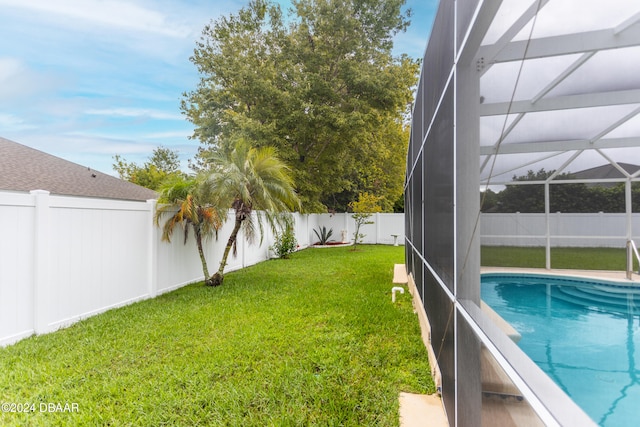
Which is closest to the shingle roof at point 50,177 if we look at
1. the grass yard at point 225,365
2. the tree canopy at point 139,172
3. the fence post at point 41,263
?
the fence post at point 41,263

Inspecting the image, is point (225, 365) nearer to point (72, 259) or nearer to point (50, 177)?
point (72, 259)

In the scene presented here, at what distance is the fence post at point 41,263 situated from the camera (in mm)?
3965

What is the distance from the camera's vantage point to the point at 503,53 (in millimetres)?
1294

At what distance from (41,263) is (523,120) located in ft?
16.4

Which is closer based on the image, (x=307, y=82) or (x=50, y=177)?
(x=50, y=177)

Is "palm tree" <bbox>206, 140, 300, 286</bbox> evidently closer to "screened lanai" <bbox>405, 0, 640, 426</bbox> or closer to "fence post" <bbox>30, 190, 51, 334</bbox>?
"fence post" <bbox>30, 190, 51, 334</bbox>

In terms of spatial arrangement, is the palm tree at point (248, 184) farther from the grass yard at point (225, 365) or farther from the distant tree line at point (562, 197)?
the distant tree line at point (562, 197)

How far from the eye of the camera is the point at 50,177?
875 cm

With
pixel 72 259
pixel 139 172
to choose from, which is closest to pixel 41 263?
pixel 72 259

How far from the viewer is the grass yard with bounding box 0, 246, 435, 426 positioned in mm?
2516

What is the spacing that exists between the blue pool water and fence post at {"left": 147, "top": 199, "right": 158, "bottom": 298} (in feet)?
18.5

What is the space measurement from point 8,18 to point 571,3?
11.4 m

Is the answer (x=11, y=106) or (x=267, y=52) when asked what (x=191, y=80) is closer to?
(x=267, y=52)

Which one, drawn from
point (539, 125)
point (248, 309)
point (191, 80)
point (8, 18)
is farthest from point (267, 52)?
point (539, 125)
